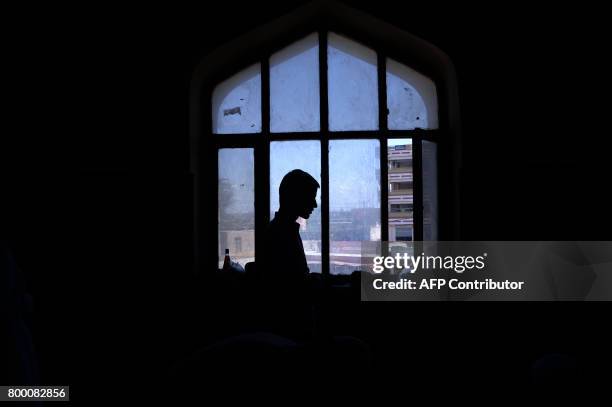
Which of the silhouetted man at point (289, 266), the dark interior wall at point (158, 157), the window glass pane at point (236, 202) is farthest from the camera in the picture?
the window glass pane at point (236, 202)

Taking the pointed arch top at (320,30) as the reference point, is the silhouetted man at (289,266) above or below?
below

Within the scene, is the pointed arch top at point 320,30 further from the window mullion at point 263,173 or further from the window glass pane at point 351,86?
the window mullion at point 263,173

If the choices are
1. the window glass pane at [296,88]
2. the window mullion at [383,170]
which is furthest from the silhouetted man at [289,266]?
the window glass pane at [296,88]

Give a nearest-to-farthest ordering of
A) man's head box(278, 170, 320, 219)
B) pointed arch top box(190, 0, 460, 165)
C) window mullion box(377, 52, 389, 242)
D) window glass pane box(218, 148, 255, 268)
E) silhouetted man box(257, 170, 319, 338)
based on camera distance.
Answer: silhouetted man box(257, 170, 319, 338) → man's head box(278, 170, 320, 219) → pointed arch top box(190, 0, 460, 165) → window mullion box(377, 52, 389, 242) → window glass pane box(218, 148, 255, 268)

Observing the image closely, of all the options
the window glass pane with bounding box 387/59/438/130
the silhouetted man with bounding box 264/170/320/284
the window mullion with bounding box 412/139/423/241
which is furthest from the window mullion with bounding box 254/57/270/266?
the silhouetted man with bounding box 264/170/320/284

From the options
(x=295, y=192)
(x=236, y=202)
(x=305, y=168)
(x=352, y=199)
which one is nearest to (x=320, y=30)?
(x=305, y=168)

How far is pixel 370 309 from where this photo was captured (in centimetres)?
350

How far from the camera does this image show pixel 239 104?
4031mm

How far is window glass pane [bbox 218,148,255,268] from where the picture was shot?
3.97 metres

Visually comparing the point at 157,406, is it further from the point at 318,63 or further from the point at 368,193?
the point at 318,63

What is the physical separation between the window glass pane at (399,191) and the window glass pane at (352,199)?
118 millimetres

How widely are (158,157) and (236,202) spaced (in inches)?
32.2

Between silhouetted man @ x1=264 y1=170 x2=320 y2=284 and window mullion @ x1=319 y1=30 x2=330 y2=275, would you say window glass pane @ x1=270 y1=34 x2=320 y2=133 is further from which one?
silhouetted man @ x1=264 y1=170 x2=320 y2=284

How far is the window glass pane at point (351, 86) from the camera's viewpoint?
12.9ft
